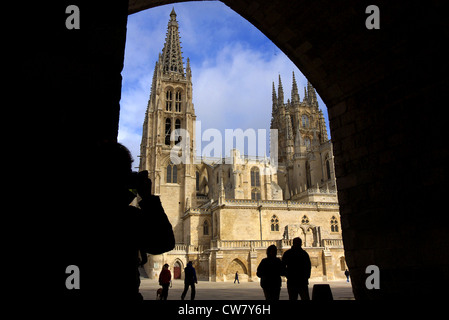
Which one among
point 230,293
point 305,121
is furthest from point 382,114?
point 305,121

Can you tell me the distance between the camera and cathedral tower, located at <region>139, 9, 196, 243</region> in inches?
1545

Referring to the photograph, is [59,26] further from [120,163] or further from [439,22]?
[439,22]

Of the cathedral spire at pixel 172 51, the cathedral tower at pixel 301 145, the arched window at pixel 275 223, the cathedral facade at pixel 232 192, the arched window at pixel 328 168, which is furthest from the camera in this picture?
the cathedral spire at pixel 172 51

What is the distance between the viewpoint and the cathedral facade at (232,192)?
27781mm

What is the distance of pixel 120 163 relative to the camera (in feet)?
6.14

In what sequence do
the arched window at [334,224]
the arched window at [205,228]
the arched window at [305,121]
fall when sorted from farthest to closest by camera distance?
the arched window at [305,121], the arched window at [334,224], the arched window at [205,228]

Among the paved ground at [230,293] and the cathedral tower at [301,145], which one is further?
the cathedral tower at [301,145]

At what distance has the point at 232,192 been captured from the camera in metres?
41.3

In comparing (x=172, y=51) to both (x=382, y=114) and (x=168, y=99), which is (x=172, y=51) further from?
(x=382, y=114)

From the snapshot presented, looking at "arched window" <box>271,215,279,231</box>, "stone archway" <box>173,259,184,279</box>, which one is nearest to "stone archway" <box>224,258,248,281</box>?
"stone archway" <box>173,259,184,279</box>

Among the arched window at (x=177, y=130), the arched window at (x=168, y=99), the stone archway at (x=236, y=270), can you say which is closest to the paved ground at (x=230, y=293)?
the stone archway at (x=236, y=270)

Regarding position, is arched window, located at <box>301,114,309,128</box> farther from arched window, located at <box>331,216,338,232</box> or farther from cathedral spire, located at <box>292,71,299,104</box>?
arched window, located at <box>331,216,338,232</box>

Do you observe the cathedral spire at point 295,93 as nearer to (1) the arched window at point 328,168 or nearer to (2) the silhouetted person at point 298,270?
(1) the arched window at point 328,168

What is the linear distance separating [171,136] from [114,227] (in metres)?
42.3
